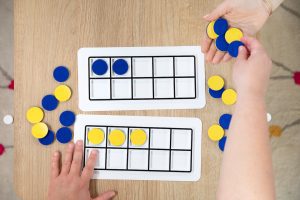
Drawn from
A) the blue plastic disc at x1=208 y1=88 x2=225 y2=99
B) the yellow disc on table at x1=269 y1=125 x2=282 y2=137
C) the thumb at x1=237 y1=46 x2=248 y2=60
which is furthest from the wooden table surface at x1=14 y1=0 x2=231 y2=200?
the yellow disc on table at x1=269 y1=125 x2=282 y2=137

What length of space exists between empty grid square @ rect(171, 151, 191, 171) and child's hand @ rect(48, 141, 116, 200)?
0.18m

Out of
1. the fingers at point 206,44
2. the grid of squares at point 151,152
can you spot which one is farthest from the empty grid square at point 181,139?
the fingers at point 206,44

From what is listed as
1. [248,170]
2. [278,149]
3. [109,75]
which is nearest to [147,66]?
[109,75]

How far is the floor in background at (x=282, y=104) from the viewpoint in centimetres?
144

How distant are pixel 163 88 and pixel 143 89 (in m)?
0.05

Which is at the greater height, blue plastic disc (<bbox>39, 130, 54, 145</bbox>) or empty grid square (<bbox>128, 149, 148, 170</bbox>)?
blue plastic disc (<bbox>39, 130, 54, 145</bbox>)

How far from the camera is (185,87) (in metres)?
0.91

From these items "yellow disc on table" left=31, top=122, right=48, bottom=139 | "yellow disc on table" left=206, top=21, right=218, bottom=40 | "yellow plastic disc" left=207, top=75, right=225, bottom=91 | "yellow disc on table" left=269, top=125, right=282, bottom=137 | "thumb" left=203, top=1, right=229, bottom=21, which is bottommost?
"yellow disc on table" left=269, top=125, right=282, bottom=137

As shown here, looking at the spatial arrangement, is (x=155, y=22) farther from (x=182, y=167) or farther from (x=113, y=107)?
(x=182, y=167)

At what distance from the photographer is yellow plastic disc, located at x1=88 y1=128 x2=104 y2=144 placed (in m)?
0.90

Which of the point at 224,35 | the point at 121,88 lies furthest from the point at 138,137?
the point at 224,35

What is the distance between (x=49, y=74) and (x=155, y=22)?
1.04ft

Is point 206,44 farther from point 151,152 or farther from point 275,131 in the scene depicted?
point 275,131

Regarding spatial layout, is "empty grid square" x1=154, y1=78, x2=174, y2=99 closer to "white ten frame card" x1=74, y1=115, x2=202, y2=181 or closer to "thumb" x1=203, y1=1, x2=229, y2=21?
"white ten frame card" x1=74, y1=115, x2=202, y2=181
